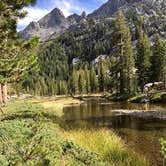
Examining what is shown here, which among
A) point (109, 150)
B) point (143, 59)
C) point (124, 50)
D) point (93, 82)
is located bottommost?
point (109, 150)

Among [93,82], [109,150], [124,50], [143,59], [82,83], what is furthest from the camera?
[82,83]

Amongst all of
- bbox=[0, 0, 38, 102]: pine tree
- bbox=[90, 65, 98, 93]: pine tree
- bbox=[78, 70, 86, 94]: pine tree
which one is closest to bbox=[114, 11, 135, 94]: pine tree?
bbox=[0, 0, 38, 102]: pine tree

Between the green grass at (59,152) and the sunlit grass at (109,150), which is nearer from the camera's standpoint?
the green grass at (59,152)

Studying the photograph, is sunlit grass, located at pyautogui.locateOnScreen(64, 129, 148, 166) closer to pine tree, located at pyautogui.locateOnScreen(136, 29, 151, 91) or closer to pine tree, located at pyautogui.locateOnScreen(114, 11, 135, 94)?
Answer: pine tree, located at pyautogui.locateOnScreen(114, 11, 135, 94)

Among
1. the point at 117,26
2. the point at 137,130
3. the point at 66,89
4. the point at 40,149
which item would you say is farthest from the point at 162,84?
the point at 66,89

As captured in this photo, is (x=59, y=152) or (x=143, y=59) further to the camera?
(x=143, y=59)

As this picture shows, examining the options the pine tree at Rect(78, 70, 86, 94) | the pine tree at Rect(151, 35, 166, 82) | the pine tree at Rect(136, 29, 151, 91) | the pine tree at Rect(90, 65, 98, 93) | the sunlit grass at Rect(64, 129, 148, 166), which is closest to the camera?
the sunlit grass at Rect(64, 129, 148, 166)

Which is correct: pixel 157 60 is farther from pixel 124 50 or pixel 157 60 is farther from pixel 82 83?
pixel 82 83

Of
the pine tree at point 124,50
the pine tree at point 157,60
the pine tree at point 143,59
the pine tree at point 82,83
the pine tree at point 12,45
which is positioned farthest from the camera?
the pine tree at point 82,83

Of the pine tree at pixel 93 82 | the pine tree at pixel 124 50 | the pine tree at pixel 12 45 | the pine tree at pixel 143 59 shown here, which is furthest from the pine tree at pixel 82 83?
the pine tree at pixel 12 45

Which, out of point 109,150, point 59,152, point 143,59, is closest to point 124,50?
point 143,59

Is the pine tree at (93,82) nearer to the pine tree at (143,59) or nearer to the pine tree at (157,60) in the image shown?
the pine tree at (157,60)

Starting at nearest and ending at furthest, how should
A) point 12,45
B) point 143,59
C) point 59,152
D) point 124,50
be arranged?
point 59,152 < point 12,45 < point 124,50 < point 143,59

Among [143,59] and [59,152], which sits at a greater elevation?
[143,59]
